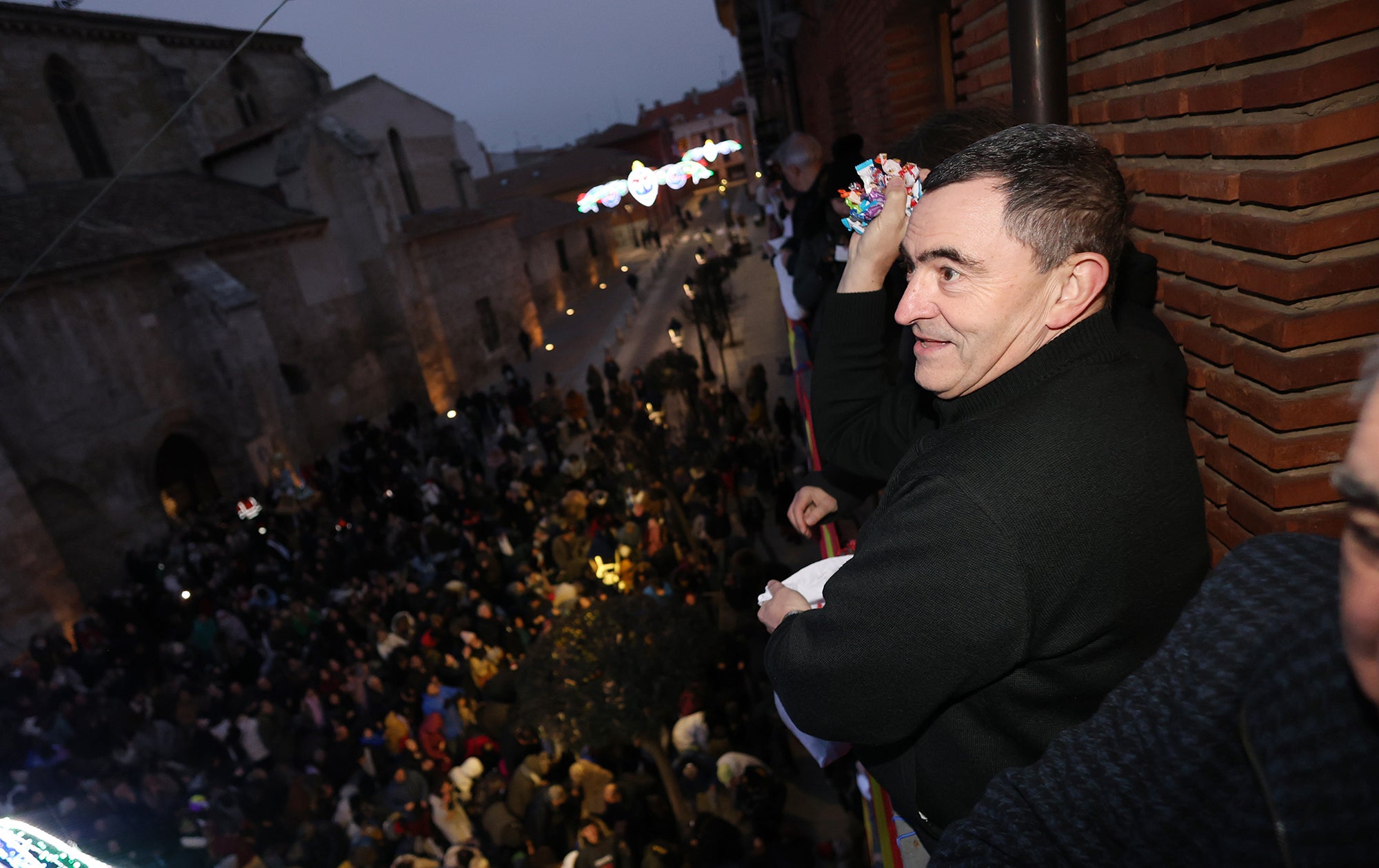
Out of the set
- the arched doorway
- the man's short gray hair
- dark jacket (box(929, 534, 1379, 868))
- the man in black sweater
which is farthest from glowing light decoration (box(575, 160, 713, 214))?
the arched doorway

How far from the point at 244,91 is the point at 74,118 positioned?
6046 mm

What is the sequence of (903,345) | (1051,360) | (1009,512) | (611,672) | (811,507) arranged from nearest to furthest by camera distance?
(1009,512)
(1051,360)
(903,345)
(811,507)
(611,672)

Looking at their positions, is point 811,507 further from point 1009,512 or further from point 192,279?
point 192,279

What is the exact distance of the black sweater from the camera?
1.17 m

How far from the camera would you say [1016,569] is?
3.80 ft

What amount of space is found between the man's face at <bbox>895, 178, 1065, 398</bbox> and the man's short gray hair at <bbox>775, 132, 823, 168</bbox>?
2.82 metres

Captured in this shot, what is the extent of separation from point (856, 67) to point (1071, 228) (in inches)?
231

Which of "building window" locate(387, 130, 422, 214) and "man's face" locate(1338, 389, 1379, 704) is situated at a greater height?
"building window" locate(387, 130, 422, 214)

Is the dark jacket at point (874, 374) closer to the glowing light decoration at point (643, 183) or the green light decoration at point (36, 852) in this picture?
the green light decoration at point (36, 852)

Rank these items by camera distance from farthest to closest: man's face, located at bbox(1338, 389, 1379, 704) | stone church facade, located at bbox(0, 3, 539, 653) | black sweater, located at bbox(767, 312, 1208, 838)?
stone church facade, located at bbox(0, 3, 539, 653) → black sweater, located at bbox(767, 312, 1208, 838) → man's face, located at bbox(1338, 389, 1379, 704)

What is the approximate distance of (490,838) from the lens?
252 inches

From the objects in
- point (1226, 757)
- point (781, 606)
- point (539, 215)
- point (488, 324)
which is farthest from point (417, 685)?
point (539, 215)

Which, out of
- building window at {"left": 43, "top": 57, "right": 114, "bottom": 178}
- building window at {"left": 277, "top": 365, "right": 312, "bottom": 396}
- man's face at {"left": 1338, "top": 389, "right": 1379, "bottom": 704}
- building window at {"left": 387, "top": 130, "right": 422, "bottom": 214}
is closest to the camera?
man's face at {"left": 1338, "top": 389, "right": 1379, "bottom": 704}

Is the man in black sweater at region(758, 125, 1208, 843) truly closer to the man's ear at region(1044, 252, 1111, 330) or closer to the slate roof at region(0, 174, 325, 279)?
the man's ear at region(1044, 252, 1111, 330)
